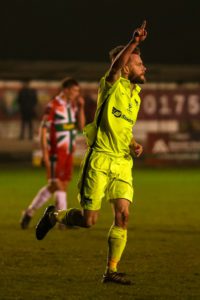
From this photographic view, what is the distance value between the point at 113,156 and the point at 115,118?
35cm

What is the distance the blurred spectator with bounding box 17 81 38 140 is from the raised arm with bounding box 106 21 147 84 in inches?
771

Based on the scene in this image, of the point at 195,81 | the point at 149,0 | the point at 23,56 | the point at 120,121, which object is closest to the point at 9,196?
the point at 120,121

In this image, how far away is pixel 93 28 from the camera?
1555 inches

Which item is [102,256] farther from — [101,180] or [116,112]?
[116,112]

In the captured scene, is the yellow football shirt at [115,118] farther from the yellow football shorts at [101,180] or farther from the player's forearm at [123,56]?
the player's forearm at [123,56]

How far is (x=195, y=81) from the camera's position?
32.0 metres

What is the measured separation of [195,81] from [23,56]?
8868 millimetres

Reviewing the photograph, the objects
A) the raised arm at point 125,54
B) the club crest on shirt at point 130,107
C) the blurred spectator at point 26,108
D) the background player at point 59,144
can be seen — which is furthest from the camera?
the blurred spectator at point 26,108

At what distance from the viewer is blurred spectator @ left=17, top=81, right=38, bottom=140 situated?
27602 millimetres

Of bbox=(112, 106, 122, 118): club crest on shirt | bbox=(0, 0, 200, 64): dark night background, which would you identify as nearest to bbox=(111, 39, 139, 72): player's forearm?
bbox=(112, 106, 122, 118): club crest on shirt

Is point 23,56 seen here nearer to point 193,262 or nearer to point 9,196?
point 9,196

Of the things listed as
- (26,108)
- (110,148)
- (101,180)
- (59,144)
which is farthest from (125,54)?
(26,108)

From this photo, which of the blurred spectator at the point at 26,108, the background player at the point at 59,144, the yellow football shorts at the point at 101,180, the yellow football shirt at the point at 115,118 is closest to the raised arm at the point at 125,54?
the yellow football shirt at the point at 115,118

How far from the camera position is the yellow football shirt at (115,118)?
823cm
